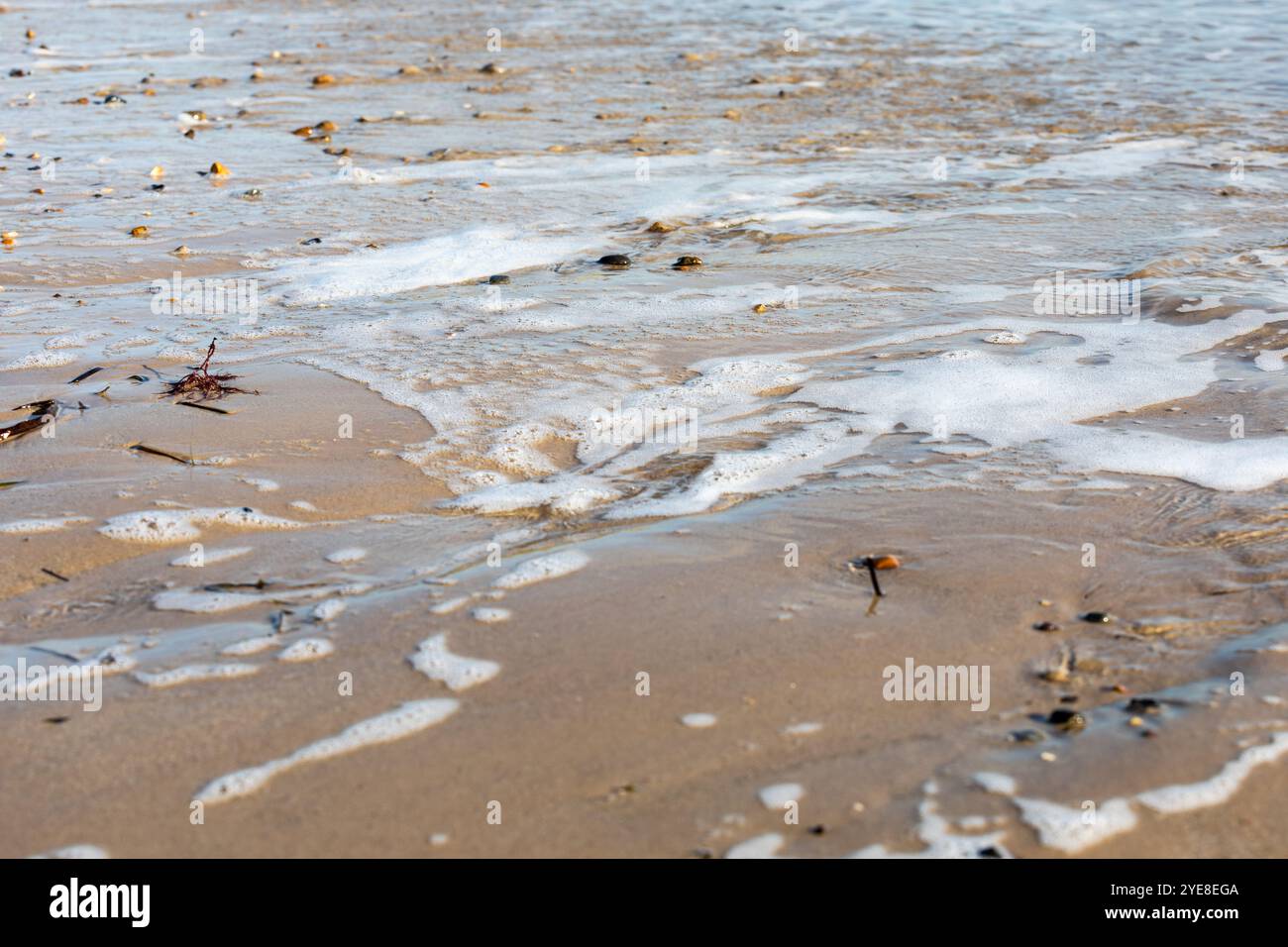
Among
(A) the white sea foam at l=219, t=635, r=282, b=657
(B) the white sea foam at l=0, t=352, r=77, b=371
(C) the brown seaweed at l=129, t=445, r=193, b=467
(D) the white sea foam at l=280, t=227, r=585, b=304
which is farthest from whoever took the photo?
(D) the white sea foam at l=280, t=227, r=585, b=304

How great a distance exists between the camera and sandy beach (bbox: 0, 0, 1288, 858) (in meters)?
2.05

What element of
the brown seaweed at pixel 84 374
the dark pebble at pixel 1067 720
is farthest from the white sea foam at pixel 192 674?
the brown seaweed at pixel 84 374

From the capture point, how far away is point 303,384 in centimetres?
402

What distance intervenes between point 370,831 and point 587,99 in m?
8.09

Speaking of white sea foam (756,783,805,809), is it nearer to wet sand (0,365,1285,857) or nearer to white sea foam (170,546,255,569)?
wet sand (0,365,1285,857)

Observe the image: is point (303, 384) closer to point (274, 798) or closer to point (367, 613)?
point (367, 613)

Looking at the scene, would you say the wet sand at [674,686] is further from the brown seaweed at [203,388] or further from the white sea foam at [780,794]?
the brown seaweed at [203,388]

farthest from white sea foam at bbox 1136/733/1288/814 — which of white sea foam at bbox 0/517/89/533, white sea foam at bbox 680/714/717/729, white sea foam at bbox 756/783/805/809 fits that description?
white sea foam at bbox 0/517/89/533

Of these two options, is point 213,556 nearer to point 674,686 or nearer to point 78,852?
point 78,852

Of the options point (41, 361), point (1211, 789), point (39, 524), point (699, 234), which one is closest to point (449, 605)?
point (39, 524)

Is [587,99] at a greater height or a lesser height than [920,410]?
greater
